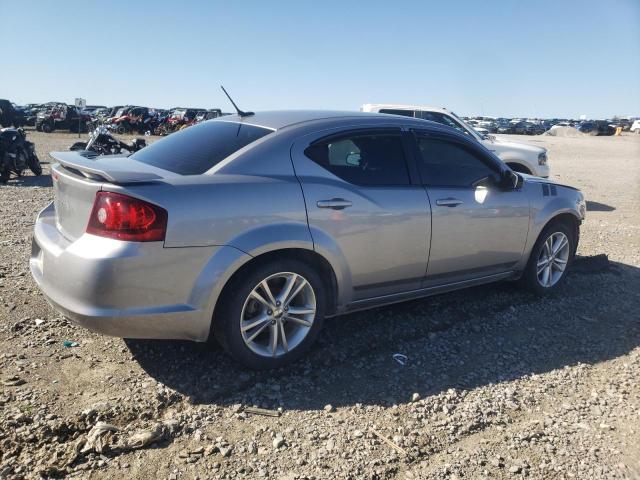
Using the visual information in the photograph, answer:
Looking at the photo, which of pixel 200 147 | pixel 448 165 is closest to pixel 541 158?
pixel 448 165

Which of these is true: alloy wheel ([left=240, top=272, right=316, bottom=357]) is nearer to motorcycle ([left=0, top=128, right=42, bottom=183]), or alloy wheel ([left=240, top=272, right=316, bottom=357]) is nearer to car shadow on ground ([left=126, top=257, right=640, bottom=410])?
car shadow on ground ([left=126, top=257, right=640, bottom=410])

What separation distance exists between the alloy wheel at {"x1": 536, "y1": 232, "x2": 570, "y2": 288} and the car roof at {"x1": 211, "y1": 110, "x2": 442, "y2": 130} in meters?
1.86

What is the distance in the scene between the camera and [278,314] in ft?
11.3

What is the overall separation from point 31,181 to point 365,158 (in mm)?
10948

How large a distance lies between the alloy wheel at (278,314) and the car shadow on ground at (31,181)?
10.2 metres

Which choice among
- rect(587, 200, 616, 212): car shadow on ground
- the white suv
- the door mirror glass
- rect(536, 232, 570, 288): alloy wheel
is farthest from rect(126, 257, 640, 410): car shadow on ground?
rect(587, 200, 616, 212): car shadow on ground

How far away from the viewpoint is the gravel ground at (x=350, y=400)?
2668 mm

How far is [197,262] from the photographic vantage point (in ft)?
10.1

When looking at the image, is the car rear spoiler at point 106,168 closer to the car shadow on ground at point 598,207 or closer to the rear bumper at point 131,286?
the rear bumper at point 131,286

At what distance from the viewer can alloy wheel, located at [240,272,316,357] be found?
3.39m

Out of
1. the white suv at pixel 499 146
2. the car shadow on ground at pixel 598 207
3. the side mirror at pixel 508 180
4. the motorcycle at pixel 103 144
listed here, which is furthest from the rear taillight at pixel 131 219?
the motorcycle at pixel 103 144

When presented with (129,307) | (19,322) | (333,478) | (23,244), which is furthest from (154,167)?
(23,244)

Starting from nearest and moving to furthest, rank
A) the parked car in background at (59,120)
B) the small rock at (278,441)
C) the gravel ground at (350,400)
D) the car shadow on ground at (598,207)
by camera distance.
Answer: the gravel ground at (350,400) < the small rock at (278,441) < the car shadow on ground at (598,207) < the parked car in background at (59,120)

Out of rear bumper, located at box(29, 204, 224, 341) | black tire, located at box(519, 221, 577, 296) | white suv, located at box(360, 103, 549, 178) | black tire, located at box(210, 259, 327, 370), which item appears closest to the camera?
rear bumper, located at box(29, 204, 224, 341)
